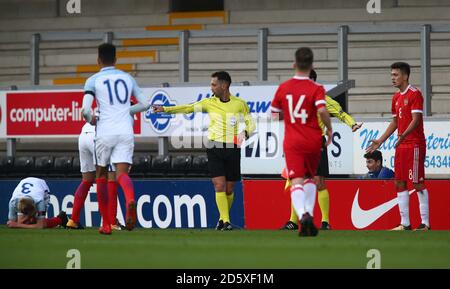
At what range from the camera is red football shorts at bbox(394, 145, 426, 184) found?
52.6ft

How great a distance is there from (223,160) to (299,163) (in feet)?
11.6

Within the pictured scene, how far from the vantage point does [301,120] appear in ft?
42.7

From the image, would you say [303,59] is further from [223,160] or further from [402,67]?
[223,160]

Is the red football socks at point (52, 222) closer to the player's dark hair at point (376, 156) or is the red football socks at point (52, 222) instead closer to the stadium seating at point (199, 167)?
the stadium seating at point (199, 167)

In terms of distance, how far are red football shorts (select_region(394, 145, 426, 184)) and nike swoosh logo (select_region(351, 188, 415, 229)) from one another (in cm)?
253

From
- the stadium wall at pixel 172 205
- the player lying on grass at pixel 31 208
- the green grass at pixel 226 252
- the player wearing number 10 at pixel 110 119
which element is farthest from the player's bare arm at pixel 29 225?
the green grass at pixel 226 252

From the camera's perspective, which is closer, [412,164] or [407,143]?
[412,164]

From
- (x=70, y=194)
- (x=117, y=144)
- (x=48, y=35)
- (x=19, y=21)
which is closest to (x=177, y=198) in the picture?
(x=70, y=194)

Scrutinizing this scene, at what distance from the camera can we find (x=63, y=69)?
26.7 meters

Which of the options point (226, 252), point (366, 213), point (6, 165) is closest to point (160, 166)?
point (6, 165)

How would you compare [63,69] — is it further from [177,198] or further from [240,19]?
[177,198]

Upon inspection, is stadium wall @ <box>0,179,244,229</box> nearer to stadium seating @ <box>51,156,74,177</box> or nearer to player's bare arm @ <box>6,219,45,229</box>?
stadium seating @ <box>51,156,74,177</box>

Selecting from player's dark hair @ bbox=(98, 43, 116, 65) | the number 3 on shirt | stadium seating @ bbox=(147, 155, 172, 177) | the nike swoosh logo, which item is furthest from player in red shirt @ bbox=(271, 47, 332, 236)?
stadium seating @ bbox=(147, 155, 172, 177)

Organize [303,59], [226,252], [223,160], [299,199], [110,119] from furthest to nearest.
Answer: [223,160] < [110,119] < [303,59] < [299,199] < [226,252]
